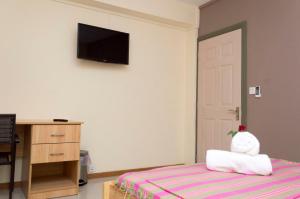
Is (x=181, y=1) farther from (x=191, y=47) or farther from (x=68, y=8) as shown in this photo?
(x=68, y=8)

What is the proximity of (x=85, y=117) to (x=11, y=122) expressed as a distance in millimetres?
1110

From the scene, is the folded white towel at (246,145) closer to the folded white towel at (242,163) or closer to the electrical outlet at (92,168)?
the folded white towel at (242,163)

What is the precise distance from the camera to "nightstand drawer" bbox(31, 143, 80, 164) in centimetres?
257

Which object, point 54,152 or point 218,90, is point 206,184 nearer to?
point 54,152

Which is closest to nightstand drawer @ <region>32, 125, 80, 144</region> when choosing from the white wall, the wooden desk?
the wooden desk

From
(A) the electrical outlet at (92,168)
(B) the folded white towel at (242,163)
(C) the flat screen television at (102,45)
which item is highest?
(C) the flat screen television at (102,45)

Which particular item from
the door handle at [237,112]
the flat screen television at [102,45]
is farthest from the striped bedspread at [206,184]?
the flat screen television at [102,45]

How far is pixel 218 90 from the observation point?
374 centimetres

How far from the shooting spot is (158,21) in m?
4.05

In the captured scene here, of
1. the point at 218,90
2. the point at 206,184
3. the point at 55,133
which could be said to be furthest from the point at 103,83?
the point at 206,184

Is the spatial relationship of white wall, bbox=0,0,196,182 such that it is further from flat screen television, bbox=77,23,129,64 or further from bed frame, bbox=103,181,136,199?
bed frame, bbox=103,181,136,199

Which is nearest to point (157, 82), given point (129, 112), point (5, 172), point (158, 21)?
point (129, 112)

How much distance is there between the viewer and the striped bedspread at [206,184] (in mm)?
1140

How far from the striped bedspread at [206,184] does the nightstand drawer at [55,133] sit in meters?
1.39
